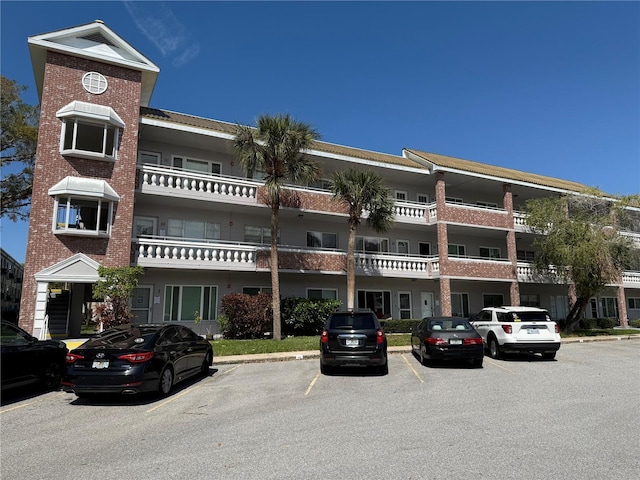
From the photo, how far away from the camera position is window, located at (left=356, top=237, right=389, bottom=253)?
25.3 meters

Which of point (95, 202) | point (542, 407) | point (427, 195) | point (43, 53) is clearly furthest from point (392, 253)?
point (43, 53)

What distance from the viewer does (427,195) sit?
28.2 metres

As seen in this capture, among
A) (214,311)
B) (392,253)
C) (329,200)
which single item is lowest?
(214,311)

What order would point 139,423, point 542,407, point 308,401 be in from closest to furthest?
point 139,423 < point 542,407 < point 308,401

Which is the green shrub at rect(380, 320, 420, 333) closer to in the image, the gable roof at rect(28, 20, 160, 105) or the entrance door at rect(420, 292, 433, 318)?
the entrance door at rect(420, 292, 433, 318)

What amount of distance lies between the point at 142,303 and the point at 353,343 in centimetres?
1265

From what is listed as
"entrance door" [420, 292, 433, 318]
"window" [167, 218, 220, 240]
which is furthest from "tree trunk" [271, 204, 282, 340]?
"entrance door" [420, 292, 433, 318]

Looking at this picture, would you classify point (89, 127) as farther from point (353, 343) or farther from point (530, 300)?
point (530, 300)

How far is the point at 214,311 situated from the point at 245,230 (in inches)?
179

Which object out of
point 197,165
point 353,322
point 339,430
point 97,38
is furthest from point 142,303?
point 339,430

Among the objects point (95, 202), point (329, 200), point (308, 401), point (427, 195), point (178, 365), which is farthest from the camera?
point (427, 195)

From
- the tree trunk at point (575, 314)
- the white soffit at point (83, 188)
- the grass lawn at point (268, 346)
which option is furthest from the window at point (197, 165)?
the tree trunk at point (575, 314)

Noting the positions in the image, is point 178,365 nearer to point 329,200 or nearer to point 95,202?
point 95,202

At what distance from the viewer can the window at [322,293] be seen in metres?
23.4
